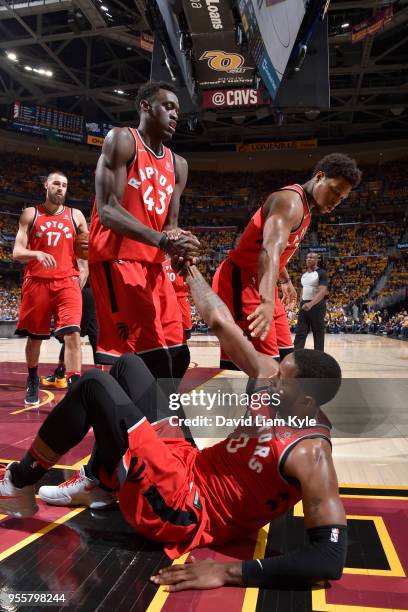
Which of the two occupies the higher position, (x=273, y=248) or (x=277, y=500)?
(x=273, y=248)

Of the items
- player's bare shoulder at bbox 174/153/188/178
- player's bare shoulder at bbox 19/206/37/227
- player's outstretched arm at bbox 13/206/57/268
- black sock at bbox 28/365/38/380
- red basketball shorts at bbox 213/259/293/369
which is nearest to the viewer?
player's bare shoulder at bbox 174/153/188/178

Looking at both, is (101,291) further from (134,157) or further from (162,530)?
(162,530)

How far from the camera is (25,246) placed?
192 inches

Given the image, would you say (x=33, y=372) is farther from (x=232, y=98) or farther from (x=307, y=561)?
(x=232, y=98)

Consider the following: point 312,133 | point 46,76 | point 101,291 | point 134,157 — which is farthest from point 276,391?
point 312,133

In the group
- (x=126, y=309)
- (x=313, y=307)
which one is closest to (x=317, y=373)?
(x=126, y=309)

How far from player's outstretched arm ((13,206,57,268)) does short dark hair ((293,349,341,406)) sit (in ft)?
9.17

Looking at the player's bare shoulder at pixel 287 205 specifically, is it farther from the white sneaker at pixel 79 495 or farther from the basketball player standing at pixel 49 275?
the basketball player standing at pixel 49 275

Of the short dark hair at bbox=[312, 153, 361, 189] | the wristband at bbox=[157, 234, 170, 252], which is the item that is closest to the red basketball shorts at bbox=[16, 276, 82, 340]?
the wristband at bbox=[157, 234, 170, 252]

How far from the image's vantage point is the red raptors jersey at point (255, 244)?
3150 mm

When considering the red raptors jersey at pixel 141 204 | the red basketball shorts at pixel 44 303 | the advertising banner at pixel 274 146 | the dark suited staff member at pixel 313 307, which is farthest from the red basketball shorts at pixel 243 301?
the advertising banner at pixel 274 146

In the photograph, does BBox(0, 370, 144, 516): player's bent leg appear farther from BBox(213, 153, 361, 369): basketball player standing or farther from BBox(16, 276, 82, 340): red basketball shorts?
BBox(16, 276, 82, 340): red basketball shorts

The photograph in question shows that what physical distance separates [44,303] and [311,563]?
3796 millimetres

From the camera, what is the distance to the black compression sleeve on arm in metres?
1.74
